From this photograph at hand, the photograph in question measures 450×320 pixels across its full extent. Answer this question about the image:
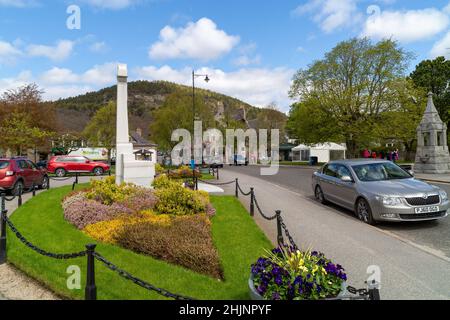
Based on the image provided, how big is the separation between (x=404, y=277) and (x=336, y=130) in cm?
2690

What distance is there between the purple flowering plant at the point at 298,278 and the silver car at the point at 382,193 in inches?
185

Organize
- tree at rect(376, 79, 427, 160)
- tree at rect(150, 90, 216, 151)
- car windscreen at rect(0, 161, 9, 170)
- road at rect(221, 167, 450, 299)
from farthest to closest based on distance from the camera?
tree at rect(150, 90, 216, 151) → tree at rect(376, 79, 427, 160) → car windscreen at rect(0, 161, 9, 170) → road at rect(221, 167, 450, 299)

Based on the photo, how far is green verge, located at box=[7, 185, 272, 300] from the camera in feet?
13.2

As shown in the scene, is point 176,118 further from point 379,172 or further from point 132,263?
point 132,263

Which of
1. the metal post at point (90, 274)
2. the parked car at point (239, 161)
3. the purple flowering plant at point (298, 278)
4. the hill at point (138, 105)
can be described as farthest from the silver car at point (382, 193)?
the hill at point (138, 105)

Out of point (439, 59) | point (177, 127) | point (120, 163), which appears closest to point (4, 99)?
point (177, 127)

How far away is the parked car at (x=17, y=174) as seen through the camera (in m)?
12.1

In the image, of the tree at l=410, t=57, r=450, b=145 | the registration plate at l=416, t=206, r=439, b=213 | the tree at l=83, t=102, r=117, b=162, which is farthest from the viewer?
the tree at l=410, t=57, r=450, b=145

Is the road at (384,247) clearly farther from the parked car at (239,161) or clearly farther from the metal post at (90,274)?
the parked car at (239,161)

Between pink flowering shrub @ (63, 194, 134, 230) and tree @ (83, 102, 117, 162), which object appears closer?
pink flowering shrub @ (63, 194, 134, 230)

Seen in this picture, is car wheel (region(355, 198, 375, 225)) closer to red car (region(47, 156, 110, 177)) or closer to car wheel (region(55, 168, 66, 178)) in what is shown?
red car (region(47, 156, 110, 177))

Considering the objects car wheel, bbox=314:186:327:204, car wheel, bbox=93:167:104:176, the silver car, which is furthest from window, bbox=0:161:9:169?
car wheel, bbox=93:167:104:176

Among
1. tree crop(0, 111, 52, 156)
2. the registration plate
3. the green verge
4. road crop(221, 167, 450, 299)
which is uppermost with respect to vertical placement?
tree crop(0, 111, 52, 156)
